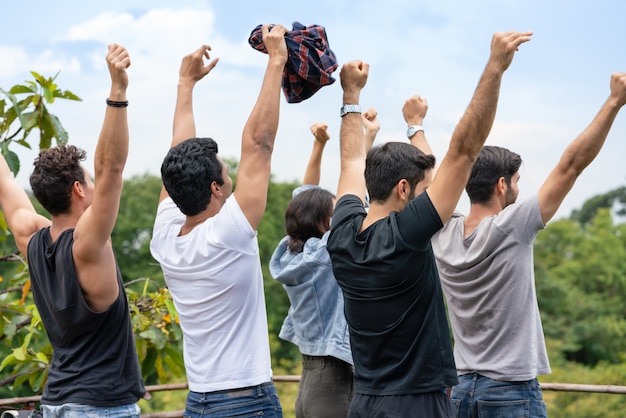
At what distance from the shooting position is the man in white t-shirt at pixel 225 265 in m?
2.74

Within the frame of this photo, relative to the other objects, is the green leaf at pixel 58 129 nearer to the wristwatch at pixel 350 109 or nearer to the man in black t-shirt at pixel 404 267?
the wristwatch at pixel 350 109

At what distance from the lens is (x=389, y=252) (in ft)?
8.26

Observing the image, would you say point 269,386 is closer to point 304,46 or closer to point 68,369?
point 68,369

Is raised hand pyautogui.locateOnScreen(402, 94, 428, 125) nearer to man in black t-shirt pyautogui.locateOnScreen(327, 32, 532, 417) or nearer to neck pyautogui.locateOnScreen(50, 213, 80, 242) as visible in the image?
man in black t-shirt pyautogui.locateOnScreen(327, 32, 532, 417)

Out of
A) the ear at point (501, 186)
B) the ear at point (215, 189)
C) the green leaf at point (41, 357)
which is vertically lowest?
the green leaf at point (41, 357)

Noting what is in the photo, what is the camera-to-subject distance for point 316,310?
3.81 meters

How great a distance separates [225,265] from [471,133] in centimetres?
95

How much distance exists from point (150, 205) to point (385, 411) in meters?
28.2

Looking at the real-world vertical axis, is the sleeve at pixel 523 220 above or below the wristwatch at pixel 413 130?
below

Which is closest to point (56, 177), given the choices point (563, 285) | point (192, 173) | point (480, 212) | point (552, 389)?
point (192, 173)

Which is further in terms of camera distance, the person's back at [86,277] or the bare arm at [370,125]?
the bare arm at [370,125]

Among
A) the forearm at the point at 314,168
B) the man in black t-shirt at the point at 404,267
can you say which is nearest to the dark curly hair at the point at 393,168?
the man in black t-shirt at the point at 404,267

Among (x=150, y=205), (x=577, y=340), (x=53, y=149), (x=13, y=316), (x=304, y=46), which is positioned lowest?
(x=577, y=340)

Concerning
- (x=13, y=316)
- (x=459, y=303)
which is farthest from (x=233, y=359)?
(x=13, y=316)
